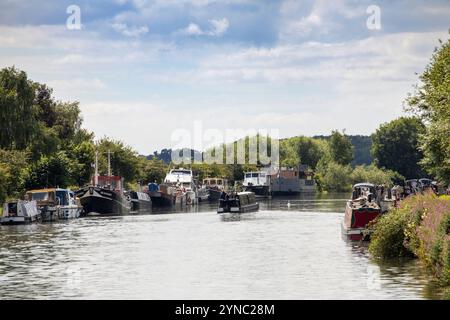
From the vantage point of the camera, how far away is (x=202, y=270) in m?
43.4

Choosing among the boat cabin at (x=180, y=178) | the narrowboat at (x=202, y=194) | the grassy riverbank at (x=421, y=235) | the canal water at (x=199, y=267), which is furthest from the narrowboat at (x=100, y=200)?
the grassy riverbank at (x=421, y=235)

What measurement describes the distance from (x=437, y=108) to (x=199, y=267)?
27.3 meters

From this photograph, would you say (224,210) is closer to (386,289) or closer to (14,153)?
(14,153)

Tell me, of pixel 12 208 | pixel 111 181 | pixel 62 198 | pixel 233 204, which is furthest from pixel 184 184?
pixel 12 208

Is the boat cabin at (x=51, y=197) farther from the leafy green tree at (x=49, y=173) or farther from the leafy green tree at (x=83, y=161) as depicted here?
the leafy green tree at (x=83, y=161)

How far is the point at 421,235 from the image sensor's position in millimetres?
38406

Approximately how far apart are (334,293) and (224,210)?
7462 centimetres

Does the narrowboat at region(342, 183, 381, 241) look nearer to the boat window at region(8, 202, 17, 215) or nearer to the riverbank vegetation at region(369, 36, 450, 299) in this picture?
the riverbank vegetation at region(369, 36, 450, 299)

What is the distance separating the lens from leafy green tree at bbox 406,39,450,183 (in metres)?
62.0

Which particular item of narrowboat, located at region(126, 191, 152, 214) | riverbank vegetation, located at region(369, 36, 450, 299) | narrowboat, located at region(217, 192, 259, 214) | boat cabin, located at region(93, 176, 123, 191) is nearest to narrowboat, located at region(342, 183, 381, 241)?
riverbank vegetation, located at region(369, 36, 450, 299)

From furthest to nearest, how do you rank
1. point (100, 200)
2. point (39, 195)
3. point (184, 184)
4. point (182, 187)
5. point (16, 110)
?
point (184, 184) < point (182, 187) < point (100, 200) < point (16, 110) < point (39, 195)

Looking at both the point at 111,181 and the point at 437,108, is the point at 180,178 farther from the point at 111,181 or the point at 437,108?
the point at 437,108

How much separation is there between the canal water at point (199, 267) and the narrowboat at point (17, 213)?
425 inches

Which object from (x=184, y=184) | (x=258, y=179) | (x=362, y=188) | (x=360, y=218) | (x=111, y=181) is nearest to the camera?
(x=360, y=218)
